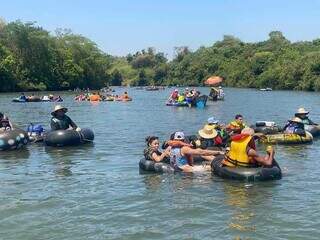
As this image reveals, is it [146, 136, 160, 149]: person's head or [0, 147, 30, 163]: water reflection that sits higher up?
[146, 136, 160, 149]: person's head

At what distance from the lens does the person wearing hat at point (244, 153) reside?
1348cm

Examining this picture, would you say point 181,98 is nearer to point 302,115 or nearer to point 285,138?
point 302,115

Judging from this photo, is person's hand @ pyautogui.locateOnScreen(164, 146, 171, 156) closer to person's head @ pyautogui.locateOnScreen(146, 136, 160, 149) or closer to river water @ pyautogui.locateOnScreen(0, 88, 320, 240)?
person's head @ pyautogui.locateOnScreen(146, 136, 160, 149)

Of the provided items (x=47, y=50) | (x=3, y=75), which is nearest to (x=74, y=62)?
(x=47, y=50)

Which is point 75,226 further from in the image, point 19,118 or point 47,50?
point 47,50

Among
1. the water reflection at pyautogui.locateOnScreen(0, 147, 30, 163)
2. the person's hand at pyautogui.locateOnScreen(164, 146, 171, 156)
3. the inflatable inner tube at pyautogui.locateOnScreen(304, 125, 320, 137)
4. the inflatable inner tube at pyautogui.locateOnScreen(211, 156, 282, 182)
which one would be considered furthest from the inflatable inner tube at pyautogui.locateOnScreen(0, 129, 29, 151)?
the inflatable inner tube at pyautogui.locateOnScreen(304, 125, 320, 137)

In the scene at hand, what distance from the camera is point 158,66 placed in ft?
500

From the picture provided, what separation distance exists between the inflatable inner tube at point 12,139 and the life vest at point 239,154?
7.99m

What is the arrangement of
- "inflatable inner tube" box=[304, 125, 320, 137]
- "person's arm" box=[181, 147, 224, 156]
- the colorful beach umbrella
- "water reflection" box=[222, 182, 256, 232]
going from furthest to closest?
the colorful beach umbrella
"inflatable inner tube" box=[304, 125, 320, 137]
"person's arm" box=[181, 147, 224, 156]
"water reflection" box=[222, 182, 256, 232]

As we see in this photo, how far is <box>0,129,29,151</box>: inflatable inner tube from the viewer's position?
1872cm

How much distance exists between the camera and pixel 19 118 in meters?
34.5

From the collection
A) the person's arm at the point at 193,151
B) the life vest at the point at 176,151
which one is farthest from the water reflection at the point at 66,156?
the person's arm at the point at 193,151

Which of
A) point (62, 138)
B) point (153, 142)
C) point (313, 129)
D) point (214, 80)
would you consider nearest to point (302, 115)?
point (313, 129)

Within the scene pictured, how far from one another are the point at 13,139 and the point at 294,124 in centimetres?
989
